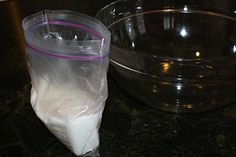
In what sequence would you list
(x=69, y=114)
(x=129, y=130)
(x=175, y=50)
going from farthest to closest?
(x=175, y=50), (x=129, y=130), (x=69, y=114)

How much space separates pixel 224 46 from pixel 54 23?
427mm

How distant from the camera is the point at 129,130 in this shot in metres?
0.67

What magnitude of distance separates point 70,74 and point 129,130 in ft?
0.55

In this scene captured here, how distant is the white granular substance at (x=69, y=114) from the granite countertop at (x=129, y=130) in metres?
0.05

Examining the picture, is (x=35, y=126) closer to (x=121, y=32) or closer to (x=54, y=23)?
(x=54, y=23)

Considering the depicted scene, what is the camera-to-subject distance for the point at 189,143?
643 millimetres

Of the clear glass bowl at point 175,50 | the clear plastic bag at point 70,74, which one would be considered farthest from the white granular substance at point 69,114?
the clear glass bowl at point 175,50

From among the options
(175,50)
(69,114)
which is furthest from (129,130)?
(175,50)

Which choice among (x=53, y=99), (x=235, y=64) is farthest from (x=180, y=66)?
(x=53, y=99)

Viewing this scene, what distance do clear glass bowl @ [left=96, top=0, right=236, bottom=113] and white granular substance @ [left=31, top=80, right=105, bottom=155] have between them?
0.13m

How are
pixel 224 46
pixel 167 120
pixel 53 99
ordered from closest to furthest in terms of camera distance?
pixel 53 99 → pixel 167 120 → pixel 224 46

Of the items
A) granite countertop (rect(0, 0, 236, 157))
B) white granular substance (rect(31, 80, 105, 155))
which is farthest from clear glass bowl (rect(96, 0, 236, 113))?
white granular substance (rect(31, 80, 105, 155))

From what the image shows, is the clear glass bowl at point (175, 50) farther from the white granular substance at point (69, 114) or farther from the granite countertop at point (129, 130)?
the white granular substance at point (69, 114)

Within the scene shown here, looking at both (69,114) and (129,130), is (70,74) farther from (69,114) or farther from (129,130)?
(129,130)
